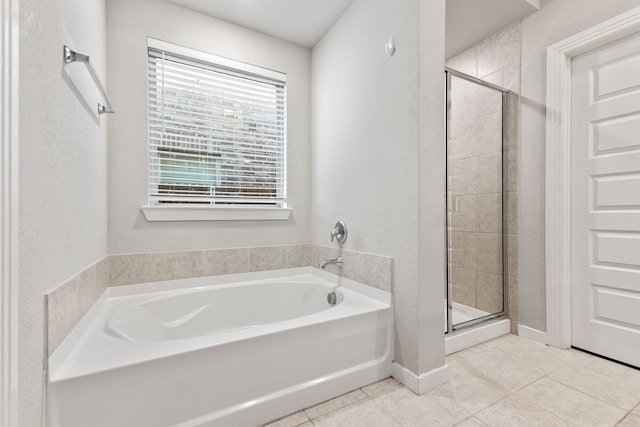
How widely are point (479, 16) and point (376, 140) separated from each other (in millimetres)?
1364

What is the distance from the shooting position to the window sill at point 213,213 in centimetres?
192

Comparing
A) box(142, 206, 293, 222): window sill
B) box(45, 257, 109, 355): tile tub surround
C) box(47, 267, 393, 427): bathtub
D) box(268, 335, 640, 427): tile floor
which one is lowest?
box(268, 335, 640, 427): tile floor

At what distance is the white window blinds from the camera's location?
197 centimetres

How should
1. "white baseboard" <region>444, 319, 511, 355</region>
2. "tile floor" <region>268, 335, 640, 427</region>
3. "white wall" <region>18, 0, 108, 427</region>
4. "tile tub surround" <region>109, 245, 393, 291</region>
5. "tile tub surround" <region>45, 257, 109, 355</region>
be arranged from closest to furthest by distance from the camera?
"white wall" <region>18, 0, 108, 427</region> → "tile tub surround" <region>45, 257, 109, 355</region> → "tile floor" <region>268, 335, 640, 427</region> → "tile tub surround" <region>109, 245, 393, 291</region> → "white baseboard" <region>444, 319, 511, 355</region>

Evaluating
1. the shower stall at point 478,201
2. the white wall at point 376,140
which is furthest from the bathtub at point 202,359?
the shower stall at point 478,201

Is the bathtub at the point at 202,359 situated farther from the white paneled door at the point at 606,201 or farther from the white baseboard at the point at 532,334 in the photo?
the white paneled door at the point at 606,201

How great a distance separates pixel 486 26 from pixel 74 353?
3.21m

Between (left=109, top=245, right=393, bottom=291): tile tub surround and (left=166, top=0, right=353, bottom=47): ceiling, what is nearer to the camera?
(left=109, top=245, right=393, bottom=291): tile tub surround

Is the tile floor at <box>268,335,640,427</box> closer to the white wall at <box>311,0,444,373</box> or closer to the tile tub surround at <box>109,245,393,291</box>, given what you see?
the white wall at <box>311,0,444,373</box>

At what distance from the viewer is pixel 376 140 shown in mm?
1760

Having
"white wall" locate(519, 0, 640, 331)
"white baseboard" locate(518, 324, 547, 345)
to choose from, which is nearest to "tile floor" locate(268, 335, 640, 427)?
"white baseboard" locate(518, 324, 547, 345)

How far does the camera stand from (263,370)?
4.10 feet

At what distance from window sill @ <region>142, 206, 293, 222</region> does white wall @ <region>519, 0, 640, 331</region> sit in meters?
1.82

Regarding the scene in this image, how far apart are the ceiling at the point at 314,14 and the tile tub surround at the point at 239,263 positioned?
1.72 m
